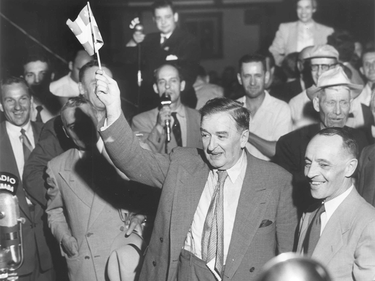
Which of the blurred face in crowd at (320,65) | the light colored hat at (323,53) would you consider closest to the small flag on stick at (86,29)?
the blurred face in crowd at (320,65)

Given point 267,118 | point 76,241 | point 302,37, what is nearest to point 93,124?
point 76,241

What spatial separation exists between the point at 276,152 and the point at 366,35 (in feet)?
11.7

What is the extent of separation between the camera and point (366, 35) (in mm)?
7664

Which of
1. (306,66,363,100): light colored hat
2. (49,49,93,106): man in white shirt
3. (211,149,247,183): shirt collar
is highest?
(49,49,93,106): man in white shirt

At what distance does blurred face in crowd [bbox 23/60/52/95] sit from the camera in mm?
6109

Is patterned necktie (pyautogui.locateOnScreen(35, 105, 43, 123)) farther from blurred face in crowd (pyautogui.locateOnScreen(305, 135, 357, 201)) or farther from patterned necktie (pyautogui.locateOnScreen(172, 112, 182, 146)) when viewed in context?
blurred face in crowd (pyautogui.locateOnScreen(305, 135, 357, 201))

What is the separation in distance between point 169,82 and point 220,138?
1.87 meters

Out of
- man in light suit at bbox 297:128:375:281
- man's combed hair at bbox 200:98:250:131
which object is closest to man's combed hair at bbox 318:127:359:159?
man in light suit at bbox 297:128:375:281

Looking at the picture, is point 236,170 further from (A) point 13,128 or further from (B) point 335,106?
(A) point 13,128

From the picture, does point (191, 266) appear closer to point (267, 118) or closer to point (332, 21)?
point (267, 118)

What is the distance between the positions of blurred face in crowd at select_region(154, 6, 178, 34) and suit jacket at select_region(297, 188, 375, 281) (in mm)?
3590

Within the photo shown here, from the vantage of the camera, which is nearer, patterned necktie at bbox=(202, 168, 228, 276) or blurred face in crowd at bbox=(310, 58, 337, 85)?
patterned necktie at bbox=(202, 168, 228, 276)

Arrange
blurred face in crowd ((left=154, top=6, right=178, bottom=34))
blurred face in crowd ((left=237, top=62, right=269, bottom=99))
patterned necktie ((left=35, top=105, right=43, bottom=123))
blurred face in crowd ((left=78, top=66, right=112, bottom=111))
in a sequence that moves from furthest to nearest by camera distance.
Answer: blurred face in crowd ((left=154, top=6, right=178, bottom=34)) → patterned necktie ((left=35, top=105, right=43, bottom=123)) → blurred face in crowd ((left=237, top=62, right=269, bottom=99)) → blurred face in crowd ((left=78, top=66, right=112, bottom=111))

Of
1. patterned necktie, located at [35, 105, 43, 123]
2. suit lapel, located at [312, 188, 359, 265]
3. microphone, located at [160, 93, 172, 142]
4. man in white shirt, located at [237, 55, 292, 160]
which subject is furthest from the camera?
patterned necktie, located at [35, 105, 43, 123]
